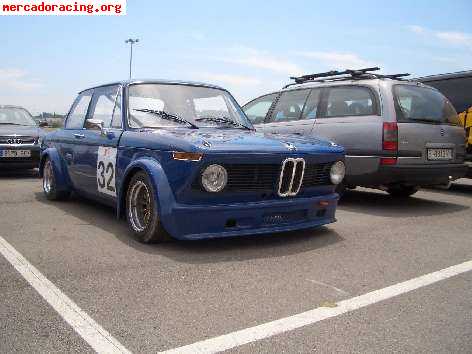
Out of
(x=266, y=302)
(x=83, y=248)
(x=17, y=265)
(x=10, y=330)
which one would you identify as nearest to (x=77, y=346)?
(x=10, y=330)

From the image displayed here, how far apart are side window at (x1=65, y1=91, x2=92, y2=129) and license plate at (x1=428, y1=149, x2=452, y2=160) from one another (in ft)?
14.2

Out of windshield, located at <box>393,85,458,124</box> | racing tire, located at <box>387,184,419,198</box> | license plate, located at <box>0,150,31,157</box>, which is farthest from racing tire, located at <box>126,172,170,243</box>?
license plate, located at <box>0,150,31,157</box>

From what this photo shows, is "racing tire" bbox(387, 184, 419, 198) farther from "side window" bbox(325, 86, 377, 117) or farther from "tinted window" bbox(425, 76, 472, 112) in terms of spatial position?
"tinted window" bbox(425, 76, 472, 112)

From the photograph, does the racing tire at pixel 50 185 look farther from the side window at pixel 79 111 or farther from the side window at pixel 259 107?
the side window at pixel 259 107

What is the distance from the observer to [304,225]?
14.4 feet

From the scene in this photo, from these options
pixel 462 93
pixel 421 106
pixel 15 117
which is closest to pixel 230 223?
pixel 421 106

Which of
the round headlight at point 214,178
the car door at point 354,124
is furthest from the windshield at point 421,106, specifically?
the round headlight at point 214,178

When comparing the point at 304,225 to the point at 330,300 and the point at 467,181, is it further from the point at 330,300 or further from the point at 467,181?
the point at 467,181

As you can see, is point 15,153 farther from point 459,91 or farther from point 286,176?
point 459,91

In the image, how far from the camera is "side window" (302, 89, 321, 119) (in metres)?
6.92

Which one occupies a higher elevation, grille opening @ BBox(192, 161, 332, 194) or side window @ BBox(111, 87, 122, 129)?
side window @ BBox(111, 87, 122, 129)

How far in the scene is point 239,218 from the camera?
3.97 meters

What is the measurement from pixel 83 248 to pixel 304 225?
1941 millimetres

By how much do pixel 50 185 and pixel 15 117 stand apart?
14.7ft
